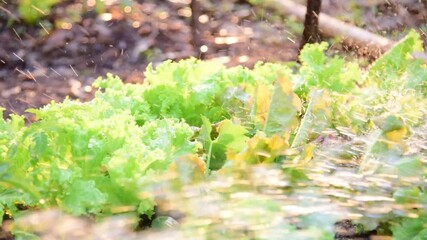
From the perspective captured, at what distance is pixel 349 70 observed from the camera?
114 inches

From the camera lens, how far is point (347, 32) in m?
5.76

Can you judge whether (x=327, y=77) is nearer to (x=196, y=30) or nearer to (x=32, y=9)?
(x=196, y=30)

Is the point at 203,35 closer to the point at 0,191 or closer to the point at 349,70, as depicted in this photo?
the point at 349,70

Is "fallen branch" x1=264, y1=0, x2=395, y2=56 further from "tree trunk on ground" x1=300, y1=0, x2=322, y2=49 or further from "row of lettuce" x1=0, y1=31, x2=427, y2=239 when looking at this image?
"row of lettuce" x1=0, y1=31, x2=427, y2=239

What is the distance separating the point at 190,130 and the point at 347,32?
12.4 ft

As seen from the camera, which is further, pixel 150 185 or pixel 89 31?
pixel 89 31

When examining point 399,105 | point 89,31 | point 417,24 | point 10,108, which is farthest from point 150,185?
point 417,24

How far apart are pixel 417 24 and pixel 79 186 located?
4952 millimetres

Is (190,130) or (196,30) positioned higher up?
(196,30)

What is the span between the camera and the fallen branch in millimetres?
5415

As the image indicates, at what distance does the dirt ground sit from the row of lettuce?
2429 millimetres

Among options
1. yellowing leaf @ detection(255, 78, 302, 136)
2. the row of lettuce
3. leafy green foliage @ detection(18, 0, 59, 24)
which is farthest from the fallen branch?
yellowing leaf @ detection(255, 78, 302, 136)

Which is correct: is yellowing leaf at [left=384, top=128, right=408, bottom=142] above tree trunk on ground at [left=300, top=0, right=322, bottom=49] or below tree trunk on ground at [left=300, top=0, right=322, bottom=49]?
below

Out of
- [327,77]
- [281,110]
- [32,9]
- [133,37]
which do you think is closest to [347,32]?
[133,37]
